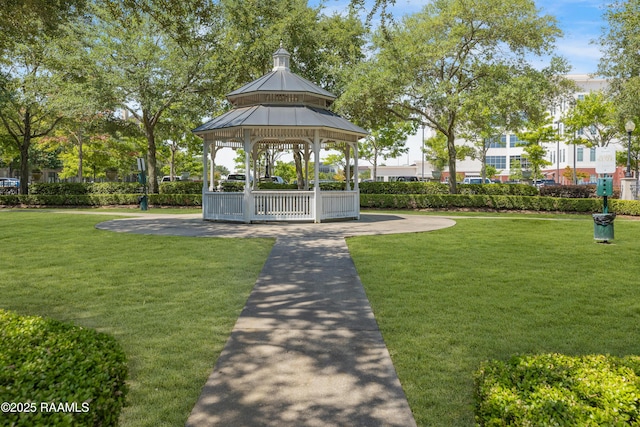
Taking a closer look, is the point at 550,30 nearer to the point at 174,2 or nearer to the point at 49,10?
the point at 174,2

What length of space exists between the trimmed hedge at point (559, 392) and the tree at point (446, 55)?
22838 millimetres

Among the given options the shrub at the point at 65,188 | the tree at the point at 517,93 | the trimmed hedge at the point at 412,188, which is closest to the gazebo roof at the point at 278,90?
the tree at the point at 517,93

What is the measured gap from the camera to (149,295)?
6.79m

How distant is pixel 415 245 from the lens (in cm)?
1184

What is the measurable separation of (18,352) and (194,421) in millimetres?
1216

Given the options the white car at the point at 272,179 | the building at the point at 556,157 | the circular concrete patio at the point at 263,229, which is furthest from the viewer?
the building at the point at 556,157

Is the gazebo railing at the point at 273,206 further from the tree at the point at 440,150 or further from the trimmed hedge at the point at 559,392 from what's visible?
the tree at the point at 440,150

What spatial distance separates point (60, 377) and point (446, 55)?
91.7ft

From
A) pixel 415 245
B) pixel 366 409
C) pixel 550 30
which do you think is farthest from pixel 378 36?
pixel 366 409

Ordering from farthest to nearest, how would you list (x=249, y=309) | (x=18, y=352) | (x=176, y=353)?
(x=249, y=309)
(x=176, y=353)
(x=18, y=352)

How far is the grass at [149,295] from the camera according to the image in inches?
153

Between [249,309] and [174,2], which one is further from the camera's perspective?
[174,2]

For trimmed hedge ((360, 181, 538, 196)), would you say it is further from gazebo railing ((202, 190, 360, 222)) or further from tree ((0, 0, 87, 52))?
tree ((0, 0, 87, 52))

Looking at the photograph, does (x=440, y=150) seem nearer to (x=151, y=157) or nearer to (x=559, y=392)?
(x=151, y=157)
